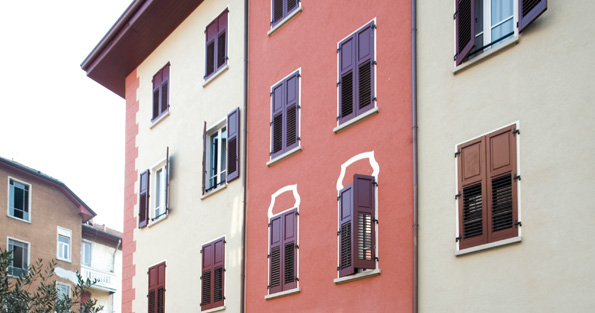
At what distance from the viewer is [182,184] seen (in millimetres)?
21875

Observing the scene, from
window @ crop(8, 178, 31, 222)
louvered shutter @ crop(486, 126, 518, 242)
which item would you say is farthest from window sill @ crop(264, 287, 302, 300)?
window @ crop(8, 178, 31, 222)

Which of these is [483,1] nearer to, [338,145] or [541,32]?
[541,32]

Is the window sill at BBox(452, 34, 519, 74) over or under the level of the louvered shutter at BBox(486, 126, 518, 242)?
over

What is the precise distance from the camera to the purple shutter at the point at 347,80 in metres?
15.8

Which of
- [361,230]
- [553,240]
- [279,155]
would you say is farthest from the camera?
[279,155]

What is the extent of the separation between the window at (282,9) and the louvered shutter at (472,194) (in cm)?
649

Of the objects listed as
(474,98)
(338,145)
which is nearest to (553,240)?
(474,98)

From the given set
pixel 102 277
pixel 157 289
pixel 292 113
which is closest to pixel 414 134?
pixel 292 113

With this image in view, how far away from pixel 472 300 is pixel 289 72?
23.3 feet

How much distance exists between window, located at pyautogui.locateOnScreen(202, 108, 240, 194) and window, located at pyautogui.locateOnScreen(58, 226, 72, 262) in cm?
3125

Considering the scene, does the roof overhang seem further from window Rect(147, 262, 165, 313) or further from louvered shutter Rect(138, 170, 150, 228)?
window Rect(147, 262, 165, 313)

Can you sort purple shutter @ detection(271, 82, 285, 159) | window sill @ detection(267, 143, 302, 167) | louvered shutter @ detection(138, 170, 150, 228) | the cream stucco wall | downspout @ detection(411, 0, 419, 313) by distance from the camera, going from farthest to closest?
1. louvered shutter @ detection(138, 170, 150, 228)
2. the cream stucco wall
3. purple shutter @ detection(271, 82, 285, 159)
4. window sill @ detection(267, 143, 302, 167)
5. downspout @ detection(411, 0, 419, 313)

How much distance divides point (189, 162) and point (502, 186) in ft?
35.7

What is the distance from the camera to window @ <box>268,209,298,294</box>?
16766 millimetres
